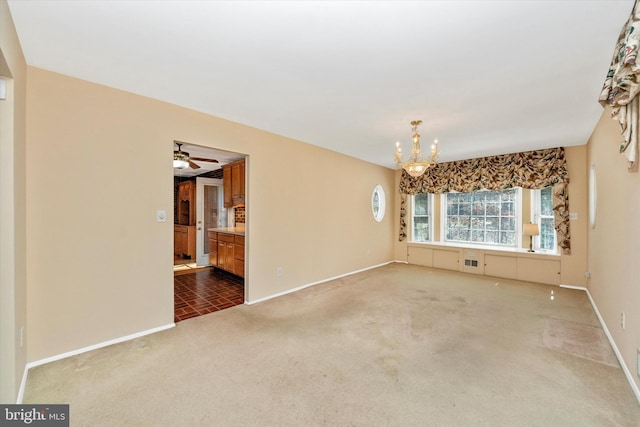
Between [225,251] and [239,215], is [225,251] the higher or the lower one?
the lower one

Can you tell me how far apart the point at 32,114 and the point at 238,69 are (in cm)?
165

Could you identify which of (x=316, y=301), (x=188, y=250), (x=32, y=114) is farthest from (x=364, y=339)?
(x=188, y=250)

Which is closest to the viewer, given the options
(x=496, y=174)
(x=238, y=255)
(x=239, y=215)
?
(x=238, y=255)

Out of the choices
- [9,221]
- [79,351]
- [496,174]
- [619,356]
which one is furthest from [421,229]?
[9,221]

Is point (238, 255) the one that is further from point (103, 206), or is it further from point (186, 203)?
point (186, 203)

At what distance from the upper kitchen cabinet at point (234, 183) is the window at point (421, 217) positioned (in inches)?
161

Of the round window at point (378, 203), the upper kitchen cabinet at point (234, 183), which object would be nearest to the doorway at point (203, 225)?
the upper kitchen cabinet at point (234, 183)

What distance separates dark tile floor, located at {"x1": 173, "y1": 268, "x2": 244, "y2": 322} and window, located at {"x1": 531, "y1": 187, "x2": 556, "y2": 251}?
17.8 feet

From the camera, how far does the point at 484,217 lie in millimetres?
5645

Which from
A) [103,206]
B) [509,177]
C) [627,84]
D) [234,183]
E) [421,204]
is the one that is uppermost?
[627,84]

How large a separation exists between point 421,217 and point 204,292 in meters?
5.01

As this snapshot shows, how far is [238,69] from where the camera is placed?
2152mm

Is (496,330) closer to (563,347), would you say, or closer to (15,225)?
(563,347)

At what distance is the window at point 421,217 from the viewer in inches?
250
